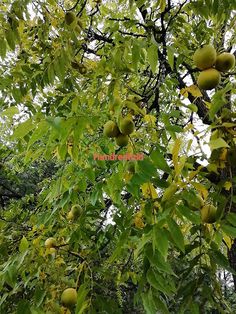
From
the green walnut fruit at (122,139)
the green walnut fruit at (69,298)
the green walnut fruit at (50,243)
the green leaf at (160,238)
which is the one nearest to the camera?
the green leaf at (160,238)

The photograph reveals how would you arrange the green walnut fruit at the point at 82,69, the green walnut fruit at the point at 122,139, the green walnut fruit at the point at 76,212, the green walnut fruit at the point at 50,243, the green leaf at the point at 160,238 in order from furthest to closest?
1. the green walnut fruit at the point at 82,69
2. the green walnut fruit at the point at 76,212
3. the green walnut fruit at the point at 50,243
4. the green walnut fruit at the point at 122,139
5. the green leaf at the point at 160,238

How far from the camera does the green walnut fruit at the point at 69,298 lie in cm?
158

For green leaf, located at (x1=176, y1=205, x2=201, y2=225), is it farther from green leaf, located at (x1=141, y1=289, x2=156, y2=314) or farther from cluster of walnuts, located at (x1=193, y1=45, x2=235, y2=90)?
cluster of walnuts, located at (x1=193, y1=45, x2=235, y2=90)

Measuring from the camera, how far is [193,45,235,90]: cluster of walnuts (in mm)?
1304

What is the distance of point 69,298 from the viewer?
5.18 ft

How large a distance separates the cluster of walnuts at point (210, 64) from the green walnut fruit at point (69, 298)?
0.95 m

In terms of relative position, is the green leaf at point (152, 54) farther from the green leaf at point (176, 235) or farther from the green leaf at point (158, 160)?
the green leaf at point (176, 235)

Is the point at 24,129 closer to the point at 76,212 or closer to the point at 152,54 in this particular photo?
the point at 152,54

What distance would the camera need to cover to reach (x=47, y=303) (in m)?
1.57

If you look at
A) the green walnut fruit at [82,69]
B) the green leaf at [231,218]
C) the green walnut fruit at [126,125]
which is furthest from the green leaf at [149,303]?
the green walnut fruit at [82,69]

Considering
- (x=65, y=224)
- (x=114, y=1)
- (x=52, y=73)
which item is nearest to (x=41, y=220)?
(x=65, y=224)

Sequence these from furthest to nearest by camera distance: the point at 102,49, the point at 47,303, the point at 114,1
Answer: the point at 114,1, the point at 102,49, the point at 47,303

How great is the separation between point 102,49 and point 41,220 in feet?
5.25

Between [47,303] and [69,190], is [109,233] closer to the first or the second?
[69,190]
